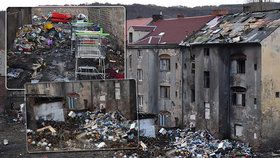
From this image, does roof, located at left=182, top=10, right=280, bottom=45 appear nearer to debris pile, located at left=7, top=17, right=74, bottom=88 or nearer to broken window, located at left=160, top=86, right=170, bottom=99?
broken window, located at left=160, top=86, right=170, bottom=99

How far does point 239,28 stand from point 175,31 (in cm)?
477

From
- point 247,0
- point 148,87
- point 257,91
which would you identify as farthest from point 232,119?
point 247,0

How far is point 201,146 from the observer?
20578 millimetres

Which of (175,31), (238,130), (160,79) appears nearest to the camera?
(238,130)

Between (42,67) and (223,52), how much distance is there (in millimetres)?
18022

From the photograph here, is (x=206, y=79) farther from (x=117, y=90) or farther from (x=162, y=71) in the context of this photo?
(x=117, y=90)

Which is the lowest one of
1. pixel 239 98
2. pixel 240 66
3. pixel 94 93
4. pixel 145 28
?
pixel 239 98

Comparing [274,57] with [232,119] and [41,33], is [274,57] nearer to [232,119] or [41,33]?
[232,119]

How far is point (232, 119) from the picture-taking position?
2167cm

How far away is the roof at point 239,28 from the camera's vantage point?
2023cm

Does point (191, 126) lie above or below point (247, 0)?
below

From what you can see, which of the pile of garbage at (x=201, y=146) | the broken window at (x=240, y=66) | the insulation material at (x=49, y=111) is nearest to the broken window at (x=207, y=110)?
the pile of garbage at (x=201, y=146)

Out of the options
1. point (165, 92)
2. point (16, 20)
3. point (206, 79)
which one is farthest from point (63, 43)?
point (165, 92)

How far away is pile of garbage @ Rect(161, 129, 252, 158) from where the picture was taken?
19297 mm
